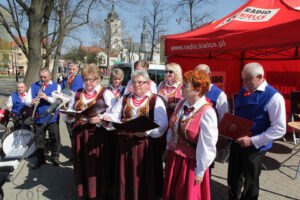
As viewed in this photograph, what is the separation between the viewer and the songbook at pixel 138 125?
1.98 meters

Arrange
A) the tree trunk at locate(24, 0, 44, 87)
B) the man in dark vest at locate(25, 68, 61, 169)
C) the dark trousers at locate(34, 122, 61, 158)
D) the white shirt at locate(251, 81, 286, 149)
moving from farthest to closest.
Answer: the tree trunk at locate(24, 0, 44, 87), the dark trousers at locate(34, 122, 61, 158), the man in dark vest at locate(25, 68, 61, 169), the white shirt at locate(251, 81, 286, 149)

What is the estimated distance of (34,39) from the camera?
884 cm

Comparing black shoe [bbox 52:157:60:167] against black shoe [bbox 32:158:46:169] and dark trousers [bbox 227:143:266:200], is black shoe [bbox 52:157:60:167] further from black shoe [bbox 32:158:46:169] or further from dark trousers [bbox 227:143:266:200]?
dark trousers [bbox 227:143:266:200]

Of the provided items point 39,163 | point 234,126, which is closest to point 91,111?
point 234,126

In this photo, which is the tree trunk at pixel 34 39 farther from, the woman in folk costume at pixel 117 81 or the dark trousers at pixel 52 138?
the woman in folk costume at pixel 117 81

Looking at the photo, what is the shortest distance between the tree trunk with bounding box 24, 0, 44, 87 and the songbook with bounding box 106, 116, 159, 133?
807 cm

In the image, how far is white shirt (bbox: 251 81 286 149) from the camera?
6.89 feet

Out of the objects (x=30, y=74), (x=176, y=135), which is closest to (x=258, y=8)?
(x=176, y=135)

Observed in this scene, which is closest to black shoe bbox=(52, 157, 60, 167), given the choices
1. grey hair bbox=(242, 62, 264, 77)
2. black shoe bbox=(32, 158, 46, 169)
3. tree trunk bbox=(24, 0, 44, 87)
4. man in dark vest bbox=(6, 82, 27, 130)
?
black shoe bbox=(32, 158, 46, 169)

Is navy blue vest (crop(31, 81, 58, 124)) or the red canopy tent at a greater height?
the red canopy tent

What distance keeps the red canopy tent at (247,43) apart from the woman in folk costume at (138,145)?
6.89 ft

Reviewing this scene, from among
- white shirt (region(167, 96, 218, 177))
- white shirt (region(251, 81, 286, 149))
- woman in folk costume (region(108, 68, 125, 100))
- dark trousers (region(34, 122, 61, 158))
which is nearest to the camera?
white shirt (region(167, 96, 218, 177))

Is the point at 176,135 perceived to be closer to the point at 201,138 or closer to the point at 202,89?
the point at 201,138

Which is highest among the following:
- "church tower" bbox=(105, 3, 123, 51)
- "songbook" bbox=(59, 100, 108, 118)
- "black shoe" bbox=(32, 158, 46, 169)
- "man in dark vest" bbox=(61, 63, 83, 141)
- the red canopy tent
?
"church tower" bbox=(105, 3, 123, 51)
